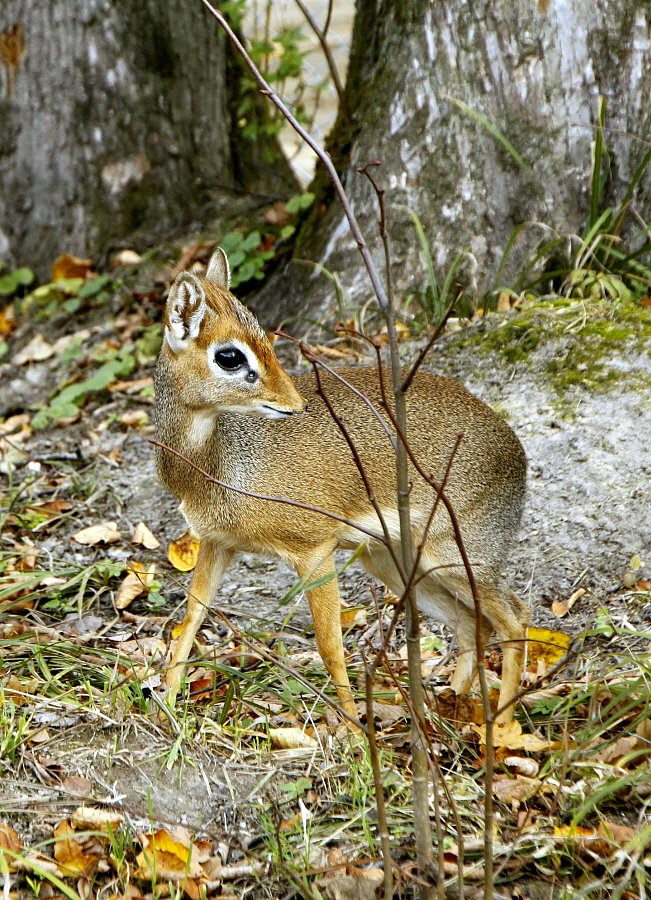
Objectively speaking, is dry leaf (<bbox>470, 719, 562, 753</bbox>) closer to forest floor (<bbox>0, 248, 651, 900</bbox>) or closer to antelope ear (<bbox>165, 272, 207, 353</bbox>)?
forest floor (<bbox>0, 248, 651, 900</bbox>)

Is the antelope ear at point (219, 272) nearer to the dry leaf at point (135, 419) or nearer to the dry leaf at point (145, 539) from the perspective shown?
the dry leaf at point (145, 539)

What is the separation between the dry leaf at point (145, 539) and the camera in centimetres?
452

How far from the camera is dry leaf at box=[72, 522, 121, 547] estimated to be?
4516 mm

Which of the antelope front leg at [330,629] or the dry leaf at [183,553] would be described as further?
the dry leaf at [183,553]

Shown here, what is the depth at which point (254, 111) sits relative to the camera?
6875 millimetres

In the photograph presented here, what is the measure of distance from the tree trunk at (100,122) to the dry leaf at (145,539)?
8.52 feet

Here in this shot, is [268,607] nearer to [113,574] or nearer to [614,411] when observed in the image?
[113,574]

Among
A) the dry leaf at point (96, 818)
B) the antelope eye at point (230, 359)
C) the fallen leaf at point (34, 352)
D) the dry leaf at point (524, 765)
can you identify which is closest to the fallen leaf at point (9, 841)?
the dry leaf at point (96, 818)

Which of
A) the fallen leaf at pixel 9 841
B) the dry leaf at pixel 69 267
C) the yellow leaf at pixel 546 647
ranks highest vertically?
the dry leaf at pixel 69 267

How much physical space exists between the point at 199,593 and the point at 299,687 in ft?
1.64

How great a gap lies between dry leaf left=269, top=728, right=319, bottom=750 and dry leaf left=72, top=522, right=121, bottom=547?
69.1 inches

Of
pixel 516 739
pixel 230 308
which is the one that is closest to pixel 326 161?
pixel 230 308

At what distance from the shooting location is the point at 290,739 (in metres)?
3.01

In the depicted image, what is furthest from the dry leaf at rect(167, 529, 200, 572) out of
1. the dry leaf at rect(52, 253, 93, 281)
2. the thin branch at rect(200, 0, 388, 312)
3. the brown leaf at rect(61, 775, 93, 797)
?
the dry leaf at rect(52, 253, 93, 281)
